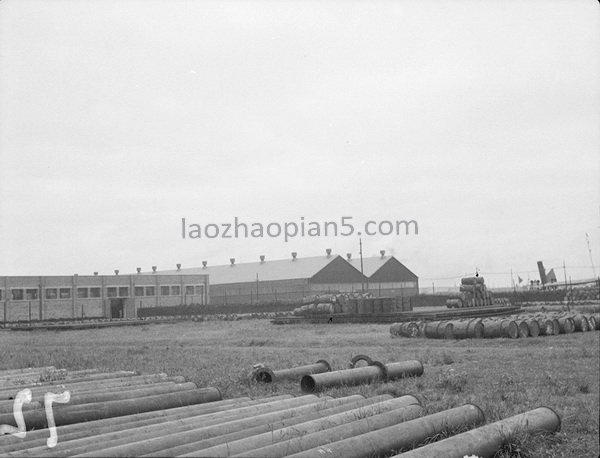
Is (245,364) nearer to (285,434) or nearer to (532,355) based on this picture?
(532,355)

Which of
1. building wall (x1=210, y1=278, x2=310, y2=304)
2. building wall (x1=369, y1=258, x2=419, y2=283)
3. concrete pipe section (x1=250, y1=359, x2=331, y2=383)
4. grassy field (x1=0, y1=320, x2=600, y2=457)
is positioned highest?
building wall (x1=369, y1=258, x2=419, y2=283)

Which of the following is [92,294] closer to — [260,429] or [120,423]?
[120,423]

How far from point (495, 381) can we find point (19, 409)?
24.6 ft

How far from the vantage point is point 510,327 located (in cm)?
1839

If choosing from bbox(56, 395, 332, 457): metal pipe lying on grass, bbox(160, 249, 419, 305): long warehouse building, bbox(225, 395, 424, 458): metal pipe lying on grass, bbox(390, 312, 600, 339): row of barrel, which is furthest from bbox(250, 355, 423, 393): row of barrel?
bbox(160, 249, 419, 305): long warehouse building

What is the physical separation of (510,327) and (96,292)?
4423cm

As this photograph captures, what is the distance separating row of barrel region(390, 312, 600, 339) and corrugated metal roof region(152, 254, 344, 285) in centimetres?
3969

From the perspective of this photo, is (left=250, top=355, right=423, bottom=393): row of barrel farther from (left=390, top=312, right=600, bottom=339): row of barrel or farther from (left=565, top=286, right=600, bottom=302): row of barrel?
(left=565, top=286, right=600, bottom=302): row of barrel

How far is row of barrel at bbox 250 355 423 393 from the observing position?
34.0ft

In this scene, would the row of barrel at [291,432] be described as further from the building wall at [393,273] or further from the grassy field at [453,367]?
the building wall at [393,273]

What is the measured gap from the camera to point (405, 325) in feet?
70.4

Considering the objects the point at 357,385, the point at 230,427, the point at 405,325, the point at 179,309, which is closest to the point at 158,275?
the point at 179,309

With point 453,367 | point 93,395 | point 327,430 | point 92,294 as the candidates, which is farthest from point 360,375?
point 92,294

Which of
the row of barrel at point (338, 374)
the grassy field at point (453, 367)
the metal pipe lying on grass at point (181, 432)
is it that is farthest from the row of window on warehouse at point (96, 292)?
the metal pipe lying on grass at point (181, 432)
